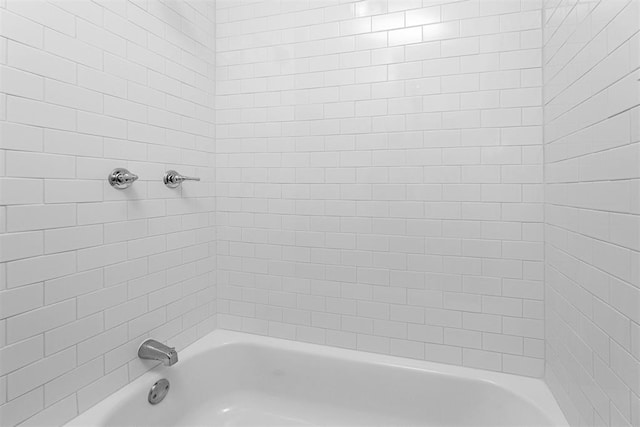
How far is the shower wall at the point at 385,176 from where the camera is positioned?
1.39 m

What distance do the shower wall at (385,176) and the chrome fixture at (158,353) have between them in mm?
509

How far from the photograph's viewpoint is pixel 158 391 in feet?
4.52

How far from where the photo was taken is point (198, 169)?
171 centimetres

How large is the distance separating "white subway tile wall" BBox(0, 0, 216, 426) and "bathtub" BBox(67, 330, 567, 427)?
0.13m

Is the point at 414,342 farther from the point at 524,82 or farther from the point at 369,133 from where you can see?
the point at 524,82

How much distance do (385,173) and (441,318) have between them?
0.71 m

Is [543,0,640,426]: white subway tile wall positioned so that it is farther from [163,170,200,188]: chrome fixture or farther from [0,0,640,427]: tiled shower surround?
[163,170,200,188]: chrome fixture

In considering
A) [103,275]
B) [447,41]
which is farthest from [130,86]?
[447,41]

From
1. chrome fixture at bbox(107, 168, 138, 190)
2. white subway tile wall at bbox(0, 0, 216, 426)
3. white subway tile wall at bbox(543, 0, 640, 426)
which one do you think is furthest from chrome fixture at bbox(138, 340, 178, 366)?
white subway tile wall at bbox(543, 0, 640, 426)

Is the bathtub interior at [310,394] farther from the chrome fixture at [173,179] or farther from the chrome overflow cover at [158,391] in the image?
the chrome fixture at [173,179]

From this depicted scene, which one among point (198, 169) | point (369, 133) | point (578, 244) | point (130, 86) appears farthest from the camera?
point (198, 169)

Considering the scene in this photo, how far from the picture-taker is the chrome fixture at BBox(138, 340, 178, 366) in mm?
1327

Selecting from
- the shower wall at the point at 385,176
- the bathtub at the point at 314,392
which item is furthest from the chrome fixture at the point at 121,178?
the bathtub at the point at 314,392

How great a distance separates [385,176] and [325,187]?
0.30 m
